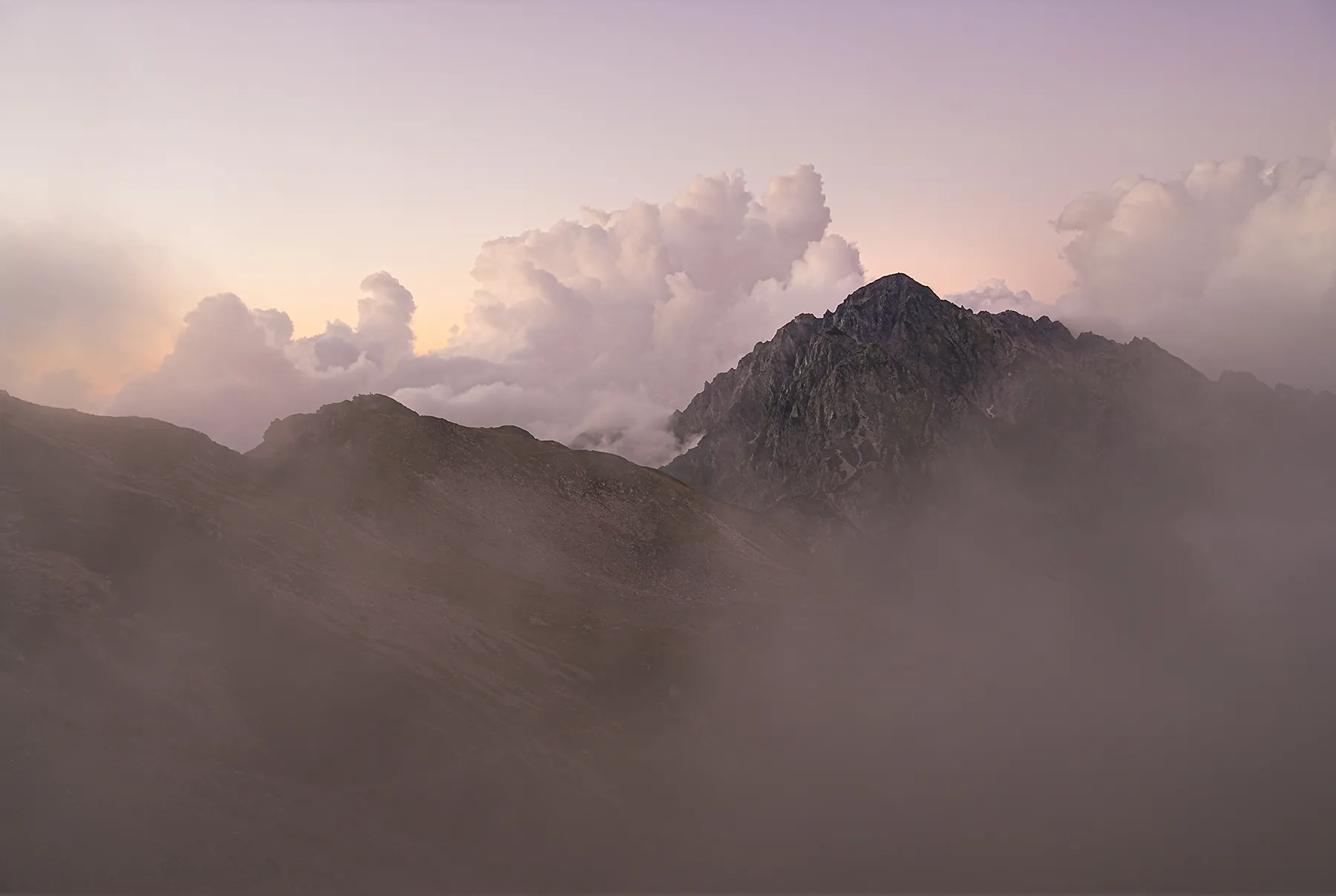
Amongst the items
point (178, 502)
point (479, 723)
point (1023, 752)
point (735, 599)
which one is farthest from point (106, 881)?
point (1023, 752)

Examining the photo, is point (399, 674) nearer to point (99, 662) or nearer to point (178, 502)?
point (99, 662)

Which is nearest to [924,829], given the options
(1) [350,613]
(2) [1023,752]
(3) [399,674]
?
(2) [1023,752]

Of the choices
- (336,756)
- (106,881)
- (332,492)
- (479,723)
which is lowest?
(106,881)

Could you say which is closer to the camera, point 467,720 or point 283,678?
point 283,678

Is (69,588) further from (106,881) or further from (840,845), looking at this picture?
(840,845)

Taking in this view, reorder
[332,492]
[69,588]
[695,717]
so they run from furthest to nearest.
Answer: [332,492] → [695,717] → [69,588]

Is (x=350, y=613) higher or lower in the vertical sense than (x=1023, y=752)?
lower

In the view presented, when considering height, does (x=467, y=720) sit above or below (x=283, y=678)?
above

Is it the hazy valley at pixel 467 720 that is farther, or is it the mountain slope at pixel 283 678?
the hazy valley at pixel 467 720

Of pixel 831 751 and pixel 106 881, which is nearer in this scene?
pixel 106 881

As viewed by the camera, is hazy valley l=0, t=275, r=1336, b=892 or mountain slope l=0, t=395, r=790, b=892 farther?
hazy valley l=0, t=275, r=1336, b=892

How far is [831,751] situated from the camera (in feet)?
467

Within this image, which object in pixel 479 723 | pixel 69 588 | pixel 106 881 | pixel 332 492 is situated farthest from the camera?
pixel 332 492

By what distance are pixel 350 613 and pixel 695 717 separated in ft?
198
